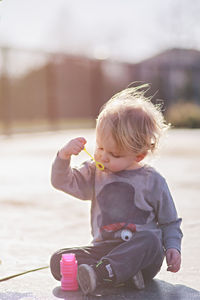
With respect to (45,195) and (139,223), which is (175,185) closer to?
(45,195)

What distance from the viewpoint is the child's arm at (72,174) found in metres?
1.94

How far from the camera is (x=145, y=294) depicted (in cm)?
182

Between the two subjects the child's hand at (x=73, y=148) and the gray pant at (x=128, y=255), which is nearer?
the gray pant at (x=128, y=255)

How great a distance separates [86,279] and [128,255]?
165 millimetres

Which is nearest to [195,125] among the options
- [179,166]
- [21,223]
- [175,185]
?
[179,166]

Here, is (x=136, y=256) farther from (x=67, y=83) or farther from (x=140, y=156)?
(x=67, y=83)

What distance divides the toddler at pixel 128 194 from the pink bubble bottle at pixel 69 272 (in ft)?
0.17

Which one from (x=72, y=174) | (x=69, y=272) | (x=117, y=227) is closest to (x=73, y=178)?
(x=72, y=174)

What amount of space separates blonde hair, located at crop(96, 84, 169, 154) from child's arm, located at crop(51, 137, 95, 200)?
121 mm

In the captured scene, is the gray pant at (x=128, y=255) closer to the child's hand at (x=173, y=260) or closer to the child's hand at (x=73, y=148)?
the child's hand at (x=173, y=260)

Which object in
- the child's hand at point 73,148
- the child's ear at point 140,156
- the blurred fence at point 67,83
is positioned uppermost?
the child's hand at point 73,148

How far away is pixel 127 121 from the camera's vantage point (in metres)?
1.93

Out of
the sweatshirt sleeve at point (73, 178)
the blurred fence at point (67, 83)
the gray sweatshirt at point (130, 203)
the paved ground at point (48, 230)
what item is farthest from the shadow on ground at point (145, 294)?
the blurred fence at point (67, 83)

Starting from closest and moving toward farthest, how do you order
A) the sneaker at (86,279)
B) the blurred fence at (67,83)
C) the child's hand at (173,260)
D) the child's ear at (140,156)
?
1. the sneaker at (86,279)
2. the child's hand at (173,260)
3. the child's ear at (140,156)
4. the blurred fence at (67,83)
